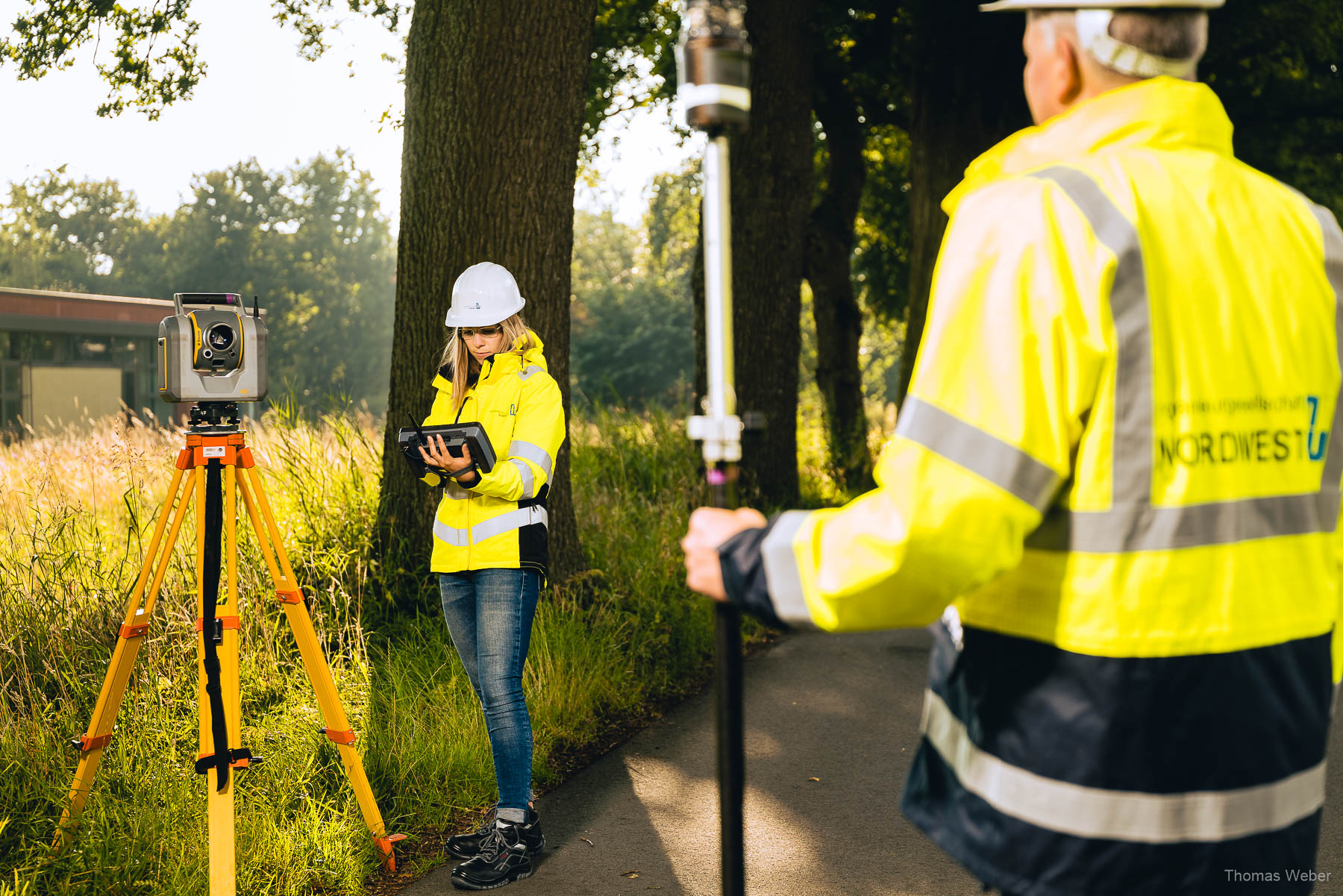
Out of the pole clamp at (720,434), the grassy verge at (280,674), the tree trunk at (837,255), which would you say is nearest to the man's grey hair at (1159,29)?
the pole clamp at (720,434)

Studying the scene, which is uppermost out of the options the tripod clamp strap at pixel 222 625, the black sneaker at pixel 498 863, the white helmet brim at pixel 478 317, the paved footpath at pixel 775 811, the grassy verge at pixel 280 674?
the white helmet brim at pixel 478 317

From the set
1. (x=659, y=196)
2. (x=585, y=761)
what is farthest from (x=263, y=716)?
(x=659, y=196)

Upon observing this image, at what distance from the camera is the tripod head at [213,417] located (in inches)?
131

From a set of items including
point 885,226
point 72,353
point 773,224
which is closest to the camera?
point 773,224

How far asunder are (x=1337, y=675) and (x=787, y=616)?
3.08 ft

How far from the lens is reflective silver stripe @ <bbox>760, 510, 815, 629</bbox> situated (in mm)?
1484

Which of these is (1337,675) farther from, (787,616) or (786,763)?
(786,763)

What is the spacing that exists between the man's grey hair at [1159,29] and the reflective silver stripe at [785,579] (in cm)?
82

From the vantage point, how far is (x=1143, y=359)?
1.41 m

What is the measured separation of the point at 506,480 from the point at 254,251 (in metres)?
72.7

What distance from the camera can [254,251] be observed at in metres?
69.9

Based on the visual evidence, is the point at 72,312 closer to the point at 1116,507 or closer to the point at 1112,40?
the point at 1112,40

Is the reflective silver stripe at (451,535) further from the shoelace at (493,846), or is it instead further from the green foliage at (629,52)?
the green foliage at (629,52)

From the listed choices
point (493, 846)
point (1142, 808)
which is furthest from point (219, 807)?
point (1142, 808)
